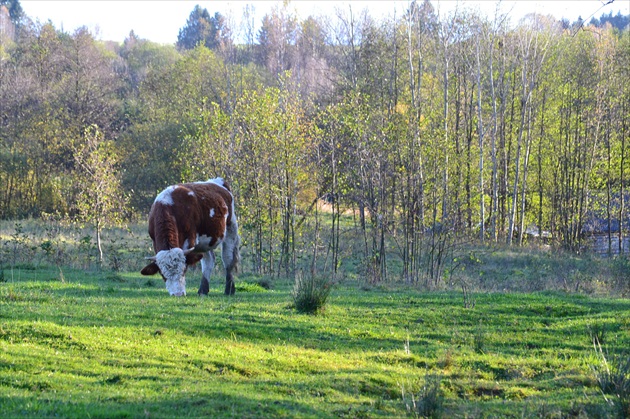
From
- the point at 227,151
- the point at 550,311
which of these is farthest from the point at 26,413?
the point at 227,151

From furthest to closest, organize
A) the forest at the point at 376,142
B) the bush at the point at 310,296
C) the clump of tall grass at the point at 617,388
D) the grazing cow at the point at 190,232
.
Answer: the forest at the point at 376,142 → the grazing cow at the point at 190,232 → the bush at the point at 310,296 → the clump of tall grass at the point at 617,388

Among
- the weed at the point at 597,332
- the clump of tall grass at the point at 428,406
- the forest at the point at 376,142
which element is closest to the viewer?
the clump of tall grass at the point at 428,406

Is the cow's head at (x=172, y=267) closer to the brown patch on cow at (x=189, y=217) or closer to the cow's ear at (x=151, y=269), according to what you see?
the cow's ear at (x=151, y=269)

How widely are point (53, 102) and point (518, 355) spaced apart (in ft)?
136

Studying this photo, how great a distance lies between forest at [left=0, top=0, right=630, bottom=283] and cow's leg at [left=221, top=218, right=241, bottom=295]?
4872 millimetres

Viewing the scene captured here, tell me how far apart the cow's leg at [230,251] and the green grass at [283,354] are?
1.06 meters

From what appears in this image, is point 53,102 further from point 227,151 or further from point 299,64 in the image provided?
point 299,64

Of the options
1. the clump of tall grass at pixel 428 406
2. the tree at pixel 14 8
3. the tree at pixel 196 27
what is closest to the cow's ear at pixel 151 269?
the clump of tall grass at pixel 428 406

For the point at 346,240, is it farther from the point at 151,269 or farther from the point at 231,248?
the point at 151,269

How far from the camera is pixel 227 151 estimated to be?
25.1m

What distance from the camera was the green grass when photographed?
7.53 meters

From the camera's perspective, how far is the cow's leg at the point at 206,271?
15.7m

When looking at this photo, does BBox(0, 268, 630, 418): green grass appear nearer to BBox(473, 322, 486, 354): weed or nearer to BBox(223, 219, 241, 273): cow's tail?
BBox(473, 322, 486, 354): weed

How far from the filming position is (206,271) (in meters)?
15.9
